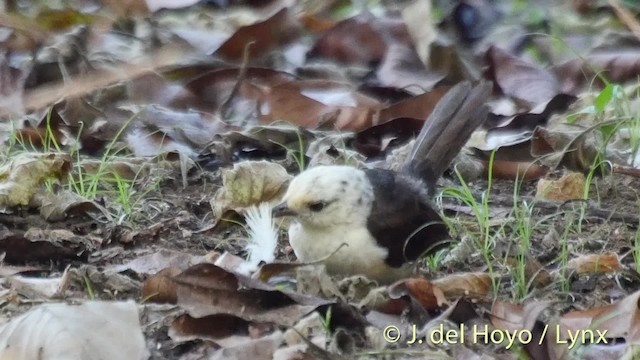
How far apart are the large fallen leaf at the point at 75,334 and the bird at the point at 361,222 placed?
0.99 m

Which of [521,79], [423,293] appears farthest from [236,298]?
[521,79]

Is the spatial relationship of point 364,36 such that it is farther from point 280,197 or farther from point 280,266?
point 280,266

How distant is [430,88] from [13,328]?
3.59 metres

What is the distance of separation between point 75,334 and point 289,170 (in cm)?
240

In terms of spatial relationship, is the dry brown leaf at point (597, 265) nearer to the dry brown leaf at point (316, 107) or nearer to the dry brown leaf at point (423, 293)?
the dry brown leaf at point (423, 293)

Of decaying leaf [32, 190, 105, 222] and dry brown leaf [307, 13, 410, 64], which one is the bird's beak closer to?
decaying leaf [32, 190, 105, 222]

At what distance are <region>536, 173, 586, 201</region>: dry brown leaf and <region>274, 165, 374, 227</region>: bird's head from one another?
106 centimetres

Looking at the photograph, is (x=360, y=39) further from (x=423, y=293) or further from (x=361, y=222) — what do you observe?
(x=423, y=293)

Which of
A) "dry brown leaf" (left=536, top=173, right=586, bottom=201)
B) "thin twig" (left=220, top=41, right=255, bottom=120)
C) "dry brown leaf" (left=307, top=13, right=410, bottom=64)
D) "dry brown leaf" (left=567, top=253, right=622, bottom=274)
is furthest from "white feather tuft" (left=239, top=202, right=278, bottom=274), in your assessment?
"dry brown leaf" (left=307, top=13, right=410, bottom=64)

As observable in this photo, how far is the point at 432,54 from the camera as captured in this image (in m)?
6.80

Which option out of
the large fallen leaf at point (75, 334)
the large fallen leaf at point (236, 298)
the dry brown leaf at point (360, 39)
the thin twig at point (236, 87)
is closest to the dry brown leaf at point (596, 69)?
the dry brown leaf at point (360, 39)

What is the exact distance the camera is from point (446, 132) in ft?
16.3

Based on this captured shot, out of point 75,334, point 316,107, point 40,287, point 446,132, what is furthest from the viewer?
point 316,107

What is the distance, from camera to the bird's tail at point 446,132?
4859mm
